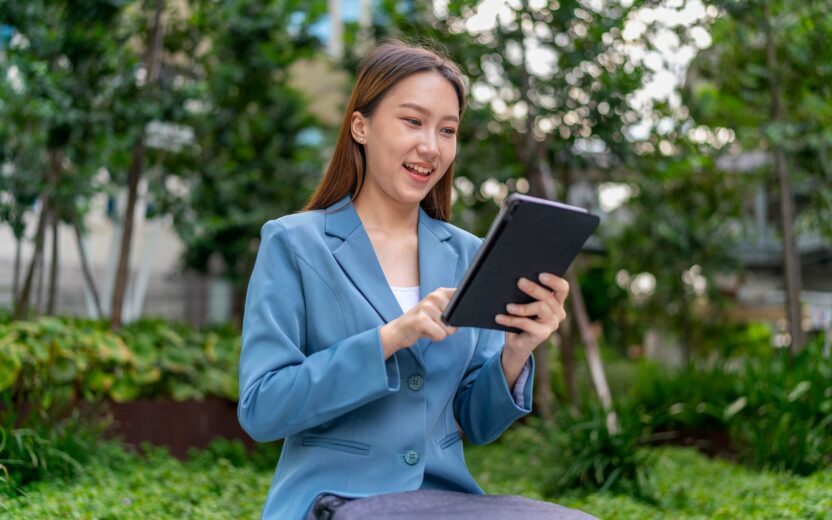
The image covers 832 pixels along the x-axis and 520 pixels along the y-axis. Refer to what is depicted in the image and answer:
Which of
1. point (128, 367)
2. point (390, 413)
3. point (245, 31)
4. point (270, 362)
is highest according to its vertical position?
point (245, 31)

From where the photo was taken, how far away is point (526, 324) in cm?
185

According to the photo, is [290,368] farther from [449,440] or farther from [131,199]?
[131,199]

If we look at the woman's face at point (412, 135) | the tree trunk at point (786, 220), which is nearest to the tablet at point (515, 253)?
the woman's face at point (412, 135)

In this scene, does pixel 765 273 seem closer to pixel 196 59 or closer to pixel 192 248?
pixel 192 248

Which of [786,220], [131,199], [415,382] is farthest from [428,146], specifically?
[786,220]

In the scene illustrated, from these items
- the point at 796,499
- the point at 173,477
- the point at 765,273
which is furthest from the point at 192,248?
the point at 765,273

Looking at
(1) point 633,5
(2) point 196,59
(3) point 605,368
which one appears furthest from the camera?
(3) point 605,368

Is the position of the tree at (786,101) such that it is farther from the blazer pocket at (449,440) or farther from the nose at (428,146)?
the blazer pocket at (449,440)

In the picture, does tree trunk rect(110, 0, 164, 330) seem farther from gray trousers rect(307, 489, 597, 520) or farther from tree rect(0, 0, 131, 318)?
gray trousers rect(307, 489, 597, 520)

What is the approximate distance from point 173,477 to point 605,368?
881cm

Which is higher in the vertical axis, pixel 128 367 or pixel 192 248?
pixel 192 248

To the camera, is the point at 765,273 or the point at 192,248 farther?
the point at 765,273

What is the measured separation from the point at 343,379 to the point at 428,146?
62cm

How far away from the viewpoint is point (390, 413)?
1.88 metres
